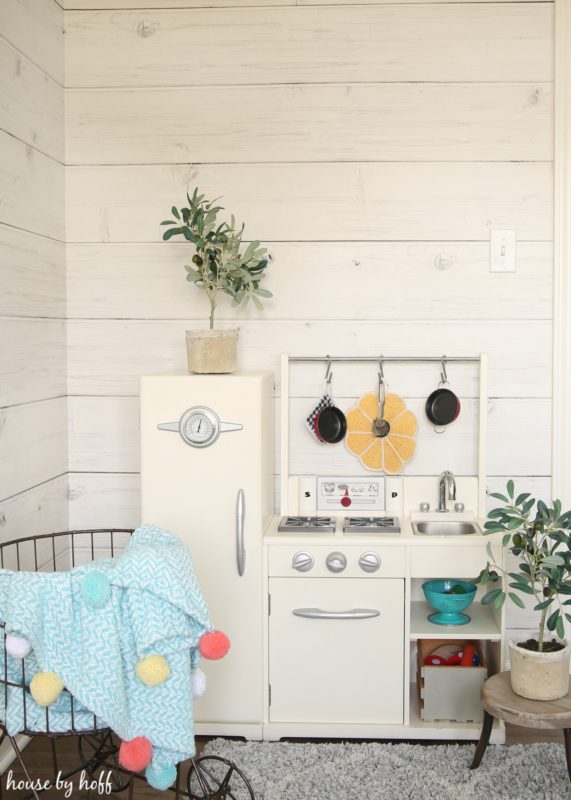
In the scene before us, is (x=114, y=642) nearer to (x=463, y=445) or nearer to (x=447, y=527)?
(x=447, y=527)

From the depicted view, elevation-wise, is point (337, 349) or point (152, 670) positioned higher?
point (337, 349)

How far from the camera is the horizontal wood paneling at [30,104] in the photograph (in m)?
2.38

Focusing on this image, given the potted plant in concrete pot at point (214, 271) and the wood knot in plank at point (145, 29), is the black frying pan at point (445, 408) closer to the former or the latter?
the potted plant in concrete pot at point (214, 271)

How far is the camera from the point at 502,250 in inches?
108

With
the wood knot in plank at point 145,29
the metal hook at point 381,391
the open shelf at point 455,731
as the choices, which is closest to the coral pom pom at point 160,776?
the open shelf at point 455,731

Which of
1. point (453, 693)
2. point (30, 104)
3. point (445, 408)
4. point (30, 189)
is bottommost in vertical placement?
point (453, 693)

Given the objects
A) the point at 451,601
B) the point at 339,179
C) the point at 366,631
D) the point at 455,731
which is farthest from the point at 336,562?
the point at 339,179

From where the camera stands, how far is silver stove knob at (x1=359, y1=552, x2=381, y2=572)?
8.05 ft

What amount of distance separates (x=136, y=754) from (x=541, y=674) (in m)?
1.10

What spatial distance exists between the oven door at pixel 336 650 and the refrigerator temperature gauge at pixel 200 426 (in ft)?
1.49

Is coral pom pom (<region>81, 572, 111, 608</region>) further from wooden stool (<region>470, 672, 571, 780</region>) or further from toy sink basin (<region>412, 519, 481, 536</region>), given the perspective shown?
toy sink basin (<region>412, 519, 481, 536</region>)

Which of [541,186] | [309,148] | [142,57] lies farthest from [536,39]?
[142,57]

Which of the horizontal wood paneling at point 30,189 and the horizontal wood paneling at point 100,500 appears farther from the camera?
the horizontal wood paneling at point 100,500

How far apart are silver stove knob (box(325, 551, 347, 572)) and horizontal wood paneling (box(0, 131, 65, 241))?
4.30 ft
